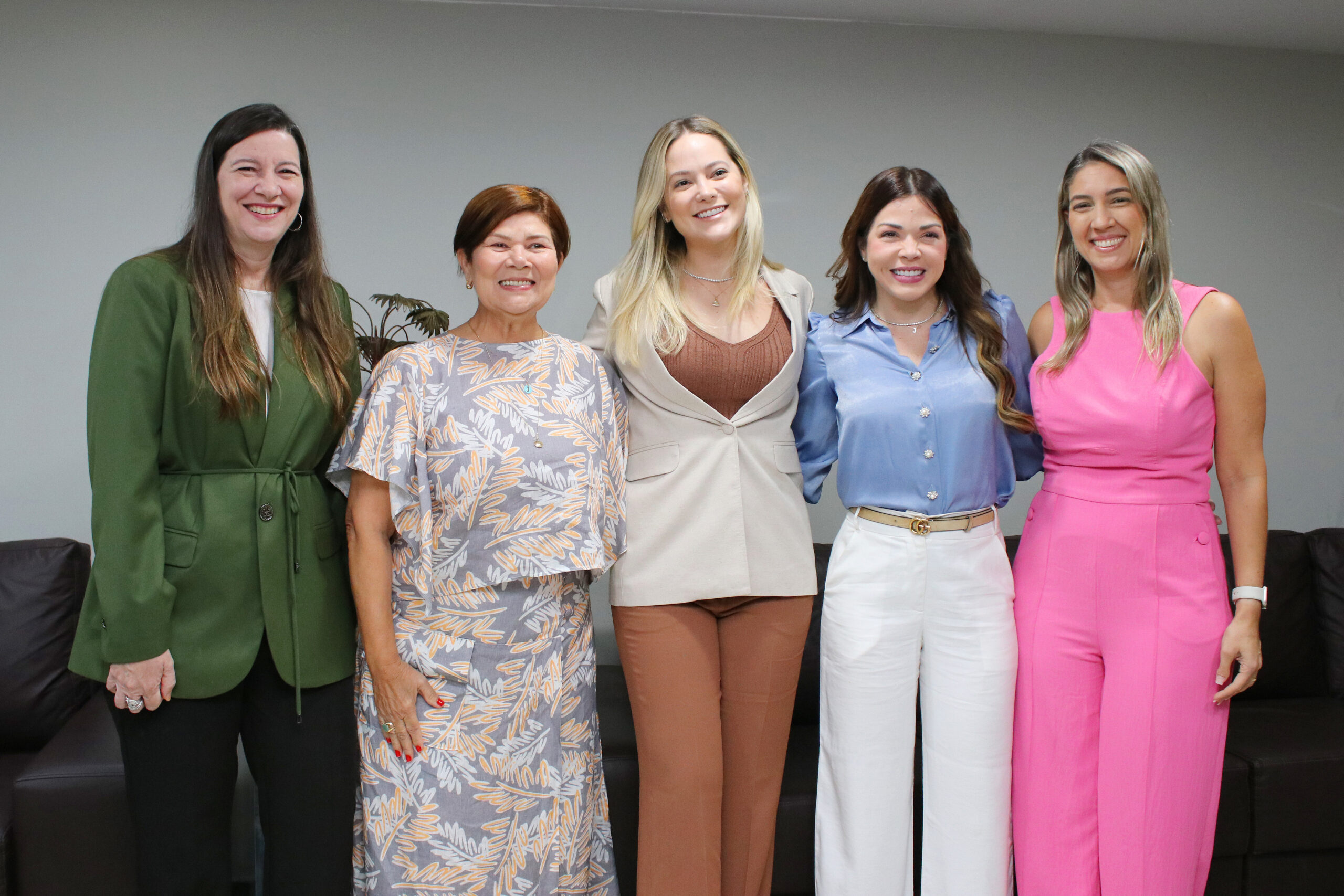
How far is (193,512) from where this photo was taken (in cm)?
160

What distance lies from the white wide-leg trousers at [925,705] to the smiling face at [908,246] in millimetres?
513

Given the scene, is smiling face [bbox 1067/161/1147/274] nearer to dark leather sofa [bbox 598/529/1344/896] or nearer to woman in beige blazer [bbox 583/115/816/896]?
woman in beige blazer [bbox 583/115/816/896]

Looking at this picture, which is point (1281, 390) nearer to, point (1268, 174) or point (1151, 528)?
Result: point (1268, 174)

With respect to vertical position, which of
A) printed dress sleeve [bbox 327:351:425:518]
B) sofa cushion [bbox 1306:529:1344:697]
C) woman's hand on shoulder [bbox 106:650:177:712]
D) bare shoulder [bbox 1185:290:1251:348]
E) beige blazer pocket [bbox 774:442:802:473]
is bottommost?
sofa cushion [bbox 1306:529:1344:697]

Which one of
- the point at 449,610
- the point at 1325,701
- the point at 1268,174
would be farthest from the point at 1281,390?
the point at 449,610

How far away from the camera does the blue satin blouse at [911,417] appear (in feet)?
6.30

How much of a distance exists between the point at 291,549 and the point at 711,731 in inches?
34.8

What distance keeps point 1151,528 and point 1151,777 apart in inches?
18.7

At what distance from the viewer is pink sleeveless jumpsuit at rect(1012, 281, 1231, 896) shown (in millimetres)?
1821

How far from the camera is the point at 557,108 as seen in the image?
3234 millimetres

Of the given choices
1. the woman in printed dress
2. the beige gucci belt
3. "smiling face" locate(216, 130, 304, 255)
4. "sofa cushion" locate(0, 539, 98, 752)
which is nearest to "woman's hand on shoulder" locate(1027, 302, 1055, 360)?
the beige gucci belt

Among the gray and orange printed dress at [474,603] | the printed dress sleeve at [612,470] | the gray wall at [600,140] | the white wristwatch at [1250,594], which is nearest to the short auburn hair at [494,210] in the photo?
the gray and orange printed dress at [474,603]

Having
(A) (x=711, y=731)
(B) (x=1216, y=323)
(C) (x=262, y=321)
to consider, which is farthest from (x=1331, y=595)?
(C) (x=262, y=321)

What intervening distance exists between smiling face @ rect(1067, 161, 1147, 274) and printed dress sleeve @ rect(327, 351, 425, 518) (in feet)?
4.60
